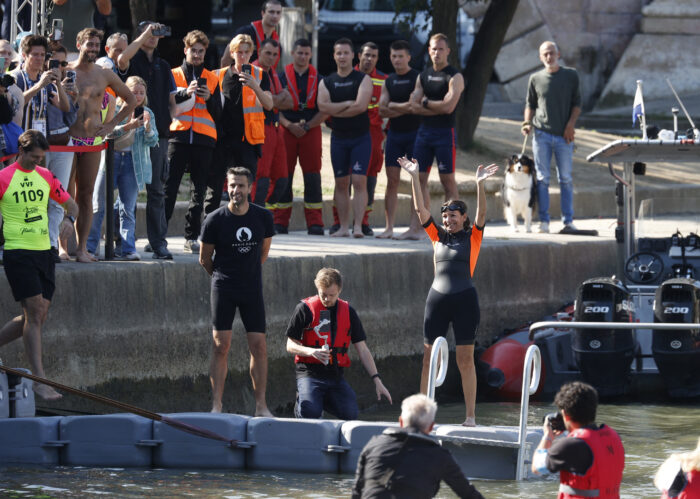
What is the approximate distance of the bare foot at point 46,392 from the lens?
1104cm

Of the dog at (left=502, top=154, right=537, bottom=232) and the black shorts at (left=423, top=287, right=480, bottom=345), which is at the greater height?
the dog at (left=502, top=154, right=537, bottom=232)

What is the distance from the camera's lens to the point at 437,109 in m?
15.0

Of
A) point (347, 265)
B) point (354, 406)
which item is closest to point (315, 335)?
point (354, 406)

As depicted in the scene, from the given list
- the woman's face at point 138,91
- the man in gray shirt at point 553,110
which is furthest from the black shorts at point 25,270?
the man in gray shirt at point 553,110

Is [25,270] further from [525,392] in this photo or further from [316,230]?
[316,230]

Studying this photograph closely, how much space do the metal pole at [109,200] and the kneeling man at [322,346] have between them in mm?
2251

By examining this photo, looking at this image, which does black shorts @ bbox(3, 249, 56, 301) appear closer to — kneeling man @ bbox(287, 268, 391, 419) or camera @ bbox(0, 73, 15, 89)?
camera @ bbox(0, 73, 15, 89)

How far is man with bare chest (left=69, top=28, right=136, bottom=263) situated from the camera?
12328 mm

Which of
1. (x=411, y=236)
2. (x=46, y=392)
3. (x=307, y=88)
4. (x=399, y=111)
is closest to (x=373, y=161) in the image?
(x=411, y=236)

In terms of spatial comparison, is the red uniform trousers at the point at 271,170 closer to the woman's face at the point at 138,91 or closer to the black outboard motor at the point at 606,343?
the woman's face at the point at 138,91

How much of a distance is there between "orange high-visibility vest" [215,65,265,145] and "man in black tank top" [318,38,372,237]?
1514mm

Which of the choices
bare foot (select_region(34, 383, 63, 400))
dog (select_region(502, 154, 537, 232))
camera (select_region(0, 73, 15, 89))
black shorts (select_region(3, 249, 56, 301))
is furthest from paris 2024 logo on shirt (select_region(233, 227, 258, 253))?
dog (select_region(502, 154, 537, 232))

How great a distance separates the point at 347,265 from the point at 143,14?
6.36m

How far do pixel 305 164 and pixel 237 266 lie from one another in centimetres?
502
